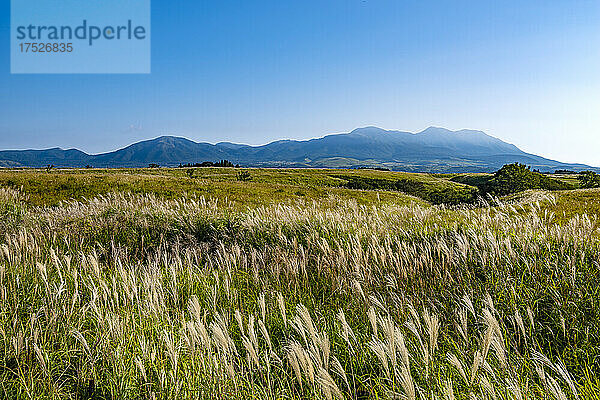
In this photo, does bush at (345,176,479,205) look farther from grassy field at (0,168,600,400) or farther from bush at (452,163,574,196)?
grassy field at (0,168,600,400)

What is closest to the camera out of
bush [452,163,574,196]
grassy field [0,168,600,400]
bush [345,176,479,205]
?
grassy field [0,168,600,400]

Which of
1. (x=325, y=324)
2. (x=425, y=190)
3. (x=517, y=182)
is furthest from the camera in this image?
(x=425, y=190)

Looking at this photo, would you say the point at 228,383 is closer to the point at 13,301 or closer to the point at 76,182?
the point at 13,301

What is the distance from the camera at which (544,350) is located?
3367 mm

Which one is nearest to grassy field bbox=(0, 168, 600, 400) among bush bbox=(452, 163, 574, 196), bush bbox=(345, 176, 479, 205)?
bush bbox=(345, 176, 479, 205)

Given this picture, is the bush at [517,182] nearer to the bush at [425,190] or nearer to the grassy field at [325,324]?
the bush at [425,190]

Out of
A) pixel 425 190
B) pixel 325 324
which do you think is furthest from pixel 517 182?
pixel 325 324

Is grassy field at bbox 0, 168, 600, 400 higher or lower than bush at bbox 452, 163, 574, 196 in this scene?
lower

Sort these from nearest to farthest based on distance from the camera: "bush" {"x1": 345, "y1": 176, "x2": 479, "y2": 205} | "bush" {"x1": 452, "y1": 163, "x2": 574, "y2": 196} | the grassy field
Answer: the grassy field, "bush" {"x1": 345, "y1": 176, "x2": 479, "y2": 205}, "bush" {"x1": 452, "y1": 163, "x2": 574, "y2": 196}

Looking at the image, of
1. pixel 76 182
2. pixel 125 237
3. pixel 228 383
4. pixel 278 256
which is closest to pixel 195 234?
pixel 125 237

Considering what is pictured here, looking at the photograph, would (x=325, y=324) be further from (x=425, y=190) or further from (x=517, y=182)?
(x=517, y=182)

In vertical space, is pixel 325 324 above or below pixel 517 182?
below

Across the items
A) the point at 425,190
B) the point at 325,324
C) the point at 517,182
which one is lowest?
the point at 325,324

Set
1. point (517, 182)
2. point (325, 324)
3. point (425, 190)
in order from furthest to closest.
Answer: point (425, 190) < point (517, 182) < point (325, 324)
